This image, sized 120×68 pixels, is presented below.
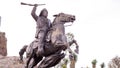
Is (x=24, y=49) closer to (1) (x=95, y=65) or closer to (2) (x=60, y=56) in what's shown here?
(2) (x=60, y=56)

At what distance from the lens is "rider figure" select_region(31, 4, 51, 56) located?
45.4ft

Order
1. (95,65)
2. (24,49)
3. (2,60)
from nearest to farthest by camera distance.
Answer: (24,49) → (2,60) → (95,65)

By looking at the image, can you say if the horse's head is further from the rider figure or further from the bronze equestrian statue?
the rider figure

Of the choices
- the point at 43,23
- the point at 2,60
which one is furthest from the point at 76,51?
the point at 2,60

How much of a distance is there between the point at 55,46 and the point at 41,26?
36.2 inches

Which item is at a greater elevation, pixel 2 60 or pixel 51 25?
pixel 51 25

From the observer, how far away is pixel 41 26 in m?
14.2

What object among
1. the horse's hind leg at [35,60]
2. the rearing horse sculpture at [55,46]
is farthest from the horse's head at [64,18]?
the horse's hind leg at [35,60]

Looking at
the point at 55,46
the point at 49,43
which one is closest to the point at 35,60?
the point at 49,43

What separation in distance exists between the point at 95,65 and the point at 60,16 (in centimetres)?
3526

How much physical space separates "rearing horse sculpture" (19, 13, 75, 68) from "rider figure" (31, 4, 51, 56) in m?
0.19

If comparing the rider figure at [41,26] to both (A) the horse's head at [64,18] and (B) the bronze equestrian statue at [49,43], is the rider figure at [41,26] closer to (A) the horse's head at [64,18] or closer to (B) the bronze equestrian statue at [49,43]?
(B) the bronze equestrian statue at [49,43]

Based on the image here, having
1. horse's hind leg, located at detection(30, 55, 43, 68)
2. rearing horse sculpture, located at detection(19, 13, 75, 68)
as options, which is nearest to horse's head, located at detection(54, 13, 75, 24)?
rearing horse sculpture, located at detection(19, 13, 75, 68)

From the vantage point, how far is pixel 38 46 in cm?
1387
